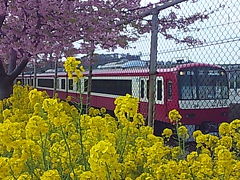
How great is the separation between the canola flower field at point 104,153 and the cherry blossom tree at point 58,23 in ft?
6.97

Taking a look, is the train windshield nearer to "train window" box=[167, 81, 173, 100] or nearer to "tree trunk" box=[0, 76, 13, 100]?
"train window" box=[167, 81, 173, 100]

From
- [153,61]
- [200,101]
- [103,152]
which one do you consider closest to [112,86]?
[200,101]

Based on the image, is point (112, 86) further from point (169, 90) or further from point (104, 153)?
point (104, 153)

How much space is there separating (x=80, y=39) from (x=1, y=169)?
12.0 feet

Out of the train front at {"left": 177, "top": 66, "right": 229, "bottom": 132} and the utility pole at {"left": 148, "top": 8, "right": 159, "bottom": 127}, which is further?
the train front at {"left": 177, "top": 66, "right": 229, "bottom": 132}

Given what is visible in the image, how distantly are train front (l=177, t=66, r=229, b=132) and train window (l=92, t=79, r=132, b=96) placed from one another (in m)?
2.26

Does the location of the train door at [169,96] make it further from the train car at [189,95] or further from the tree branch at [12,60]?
the tree branch at [12,60]

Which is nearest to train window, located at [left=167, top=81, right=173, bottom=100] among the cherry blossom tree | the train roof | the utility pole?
the train roof

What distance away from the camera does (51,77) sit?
2108 centimetres

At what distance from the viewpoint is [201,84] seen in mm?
10648

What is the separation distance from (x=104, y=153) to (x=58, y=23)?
3.60 meters

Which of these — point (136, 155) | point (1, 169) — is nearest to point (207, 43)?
point (136, 155)

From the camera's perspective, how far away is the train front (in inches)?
391

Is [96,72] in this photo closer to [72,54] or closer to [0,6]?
[72,54]
